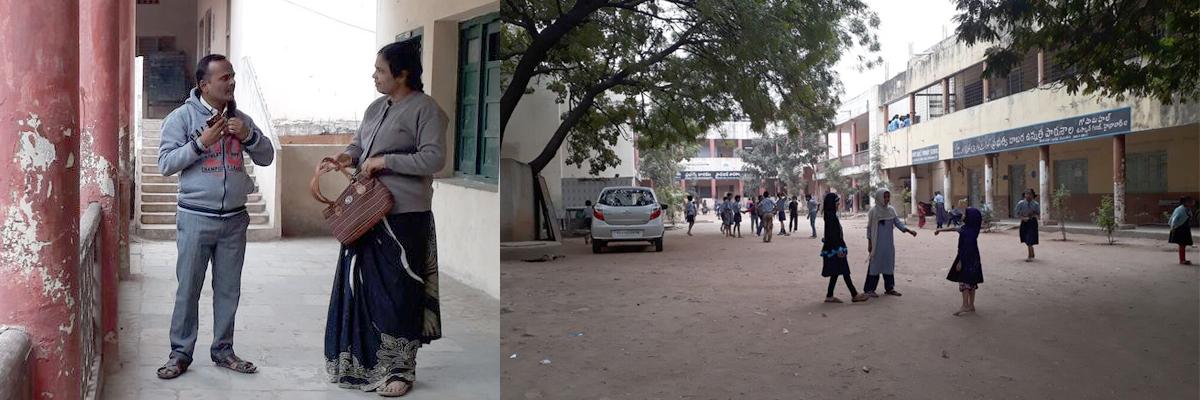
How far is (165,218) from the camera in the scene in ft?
8.24

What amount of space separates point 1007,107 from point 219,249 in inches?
88.4

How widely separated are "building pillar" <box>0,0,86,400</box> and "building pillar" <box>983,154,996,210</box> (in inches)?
81.7

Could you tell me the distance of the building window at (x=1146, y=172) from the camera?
1901mm

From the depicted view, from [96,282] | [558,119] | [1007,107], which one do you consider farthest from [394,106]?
[1007,107]

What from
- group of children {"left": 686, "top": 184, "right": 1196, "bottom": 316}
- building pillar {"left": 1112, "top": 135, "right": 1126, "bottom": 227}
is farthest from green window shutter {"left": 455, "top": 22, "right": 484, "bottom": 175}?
building pillar {"left": 1112, "top": 135, "right": 1126, "bottom": 227}

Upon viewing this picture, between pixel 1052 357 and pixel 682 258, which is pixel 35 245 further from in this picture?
pixel 1052 357

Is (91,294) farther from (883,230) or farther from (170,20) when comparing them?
(883,230)

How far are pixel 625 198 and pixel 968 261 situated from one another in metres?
1.00

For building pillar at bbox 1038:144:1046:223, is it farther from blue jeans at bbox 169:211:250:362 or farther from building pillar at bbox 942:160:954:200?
blue jeans at bbox 169:211:250:362

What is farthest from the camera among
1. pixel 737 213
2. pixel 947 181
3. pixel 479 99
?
pixel 479 99

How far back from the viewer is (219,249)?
250 cm

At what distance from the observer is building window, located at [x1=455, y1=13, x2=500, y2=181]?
284cm

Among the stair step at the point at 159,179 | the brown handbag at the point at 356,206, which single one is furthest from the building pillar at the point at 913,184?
the stair step at the point at 159,179

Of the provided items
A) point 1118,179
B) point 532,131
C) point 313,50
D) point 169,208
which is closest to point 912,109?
point 1118,179
